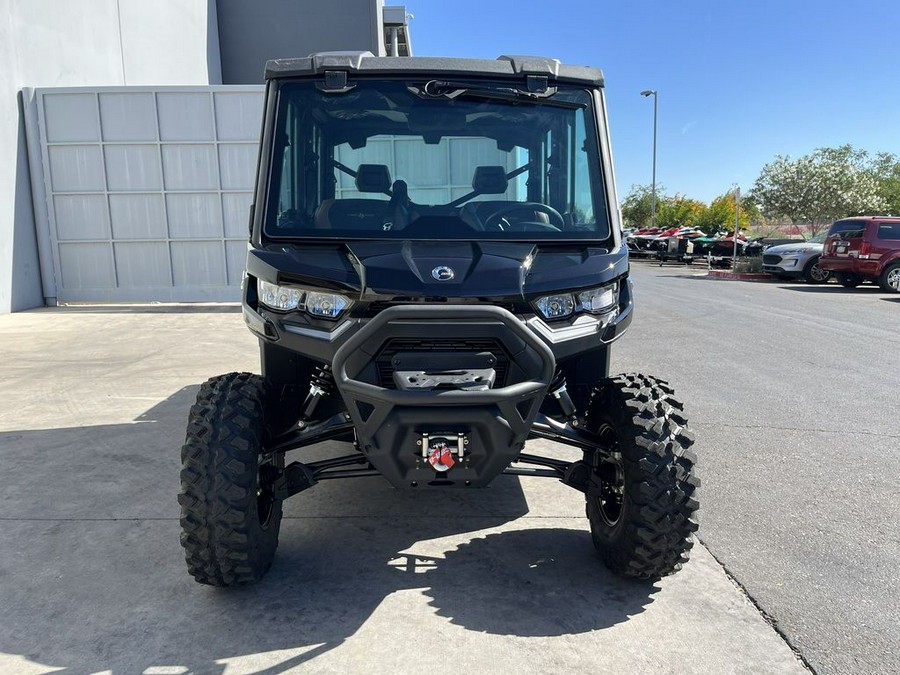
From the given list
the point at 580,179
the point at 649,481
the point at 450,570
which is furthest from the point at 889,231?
the point at 450,570

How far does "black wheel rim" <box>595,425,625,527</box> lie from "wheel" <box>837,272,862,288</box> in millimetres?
17803

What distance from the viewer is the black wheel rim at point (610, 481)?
3303 millimetres

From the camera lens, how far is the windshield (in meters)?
3.28

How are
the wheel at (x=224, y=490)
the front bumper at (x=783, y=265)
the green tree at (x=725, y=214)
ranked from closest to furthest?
the wheel at (x=224, y=490), the front bumper at (x=783, y=265), the green tree at (x=725, y=214)

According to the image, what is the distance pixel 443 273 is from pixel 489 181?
0.78 meters

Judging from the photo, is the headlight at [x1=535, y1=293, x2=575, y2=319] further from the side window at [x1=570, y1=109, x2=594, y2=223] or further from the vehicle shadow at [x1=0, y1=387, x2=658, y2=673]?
the vehicle shadow at [x1=0, y1=387, x2=658, y2=673]

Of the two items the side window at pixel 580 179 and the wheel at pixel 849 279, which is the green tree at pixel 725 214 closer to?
the wheel at pixel 849 279


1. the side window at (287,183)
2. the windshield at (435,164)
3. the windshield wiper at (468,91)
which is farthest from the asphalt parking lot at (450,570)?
the windshield wiper at (468,91)

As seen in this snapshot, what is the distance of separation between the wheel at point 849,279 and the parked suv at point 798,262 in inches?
40.0

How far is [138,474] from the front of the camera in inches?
185

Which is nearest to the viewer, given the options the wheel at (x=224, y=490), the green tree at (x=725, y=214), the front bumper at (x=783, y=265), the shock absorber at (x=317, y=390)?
the wheel at (x=224, y=490)

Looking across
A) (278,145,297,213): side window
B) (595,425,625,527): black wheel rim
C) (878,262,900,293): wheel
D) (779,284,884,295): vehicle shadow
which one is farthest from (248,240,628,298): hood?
(878,262,900,293): wheel

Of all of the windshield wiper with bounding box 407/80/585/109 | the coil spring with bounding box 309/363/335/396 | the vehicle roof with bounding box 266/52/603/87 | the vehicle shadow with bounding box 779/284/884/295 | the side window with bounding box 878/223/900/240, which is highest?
the vehicle roof with bounding box 266/52/603/87

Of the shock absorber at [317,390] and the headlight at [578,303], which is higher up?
the headlight at [578,303]
